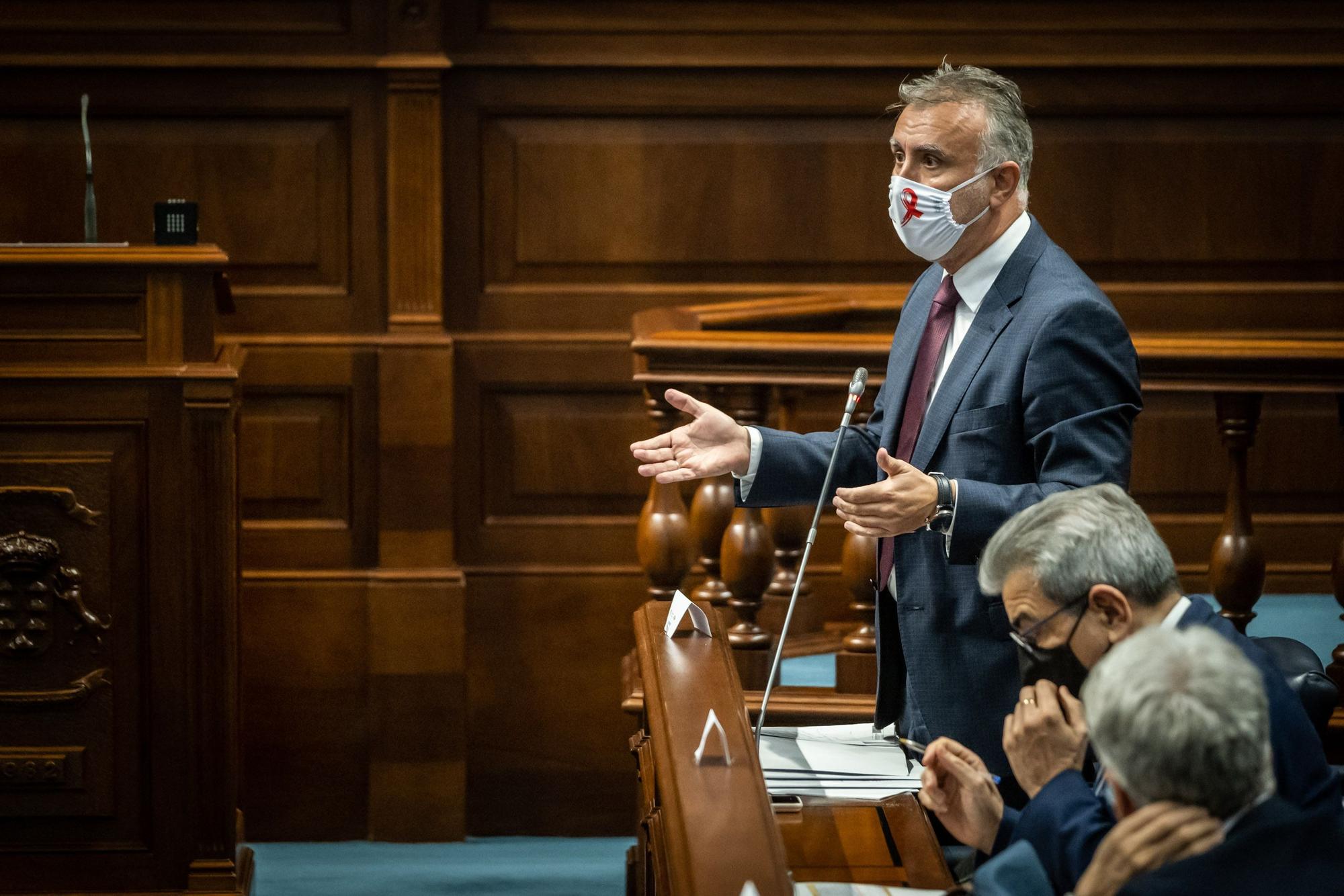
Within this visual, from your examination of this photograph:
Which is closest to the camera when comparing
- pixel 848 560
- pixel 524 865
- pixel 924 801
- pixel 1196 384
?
pixel 924 801

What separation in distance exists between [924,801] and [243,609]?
3.09m

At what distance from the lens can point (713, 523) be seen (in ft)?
11.4

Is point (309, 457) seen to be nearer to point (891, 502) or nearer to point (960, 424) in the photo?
point (960, 424)

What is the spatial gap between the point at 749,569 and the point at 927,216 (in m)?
1.09

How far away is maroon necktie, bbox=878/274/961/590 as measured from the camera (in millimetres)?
2496

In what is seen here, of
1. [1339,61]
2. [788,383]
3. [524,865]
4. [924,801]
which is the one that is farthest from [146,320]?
[1339,61]

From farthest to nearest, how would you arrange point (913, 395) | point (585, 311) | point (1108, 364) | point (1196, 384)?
point (585, 311) → point (1196, 384) → point (913, 395) → point (1108, 364)

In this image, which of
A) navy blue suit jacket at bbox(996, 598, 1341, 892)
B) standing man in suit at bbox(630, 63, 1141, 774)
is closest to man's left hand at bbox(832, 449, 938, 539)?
standing man in suit at bbox(630, 63, 1141, 774)

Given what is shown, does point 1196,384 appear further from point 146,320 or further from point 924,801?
point 146,320

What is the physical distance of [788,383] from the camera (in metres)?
3.36

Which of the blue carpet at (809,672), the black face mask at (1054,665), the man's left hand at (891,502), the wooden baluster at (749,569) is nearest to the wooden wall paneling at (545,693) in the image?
the blue carpet at (809,672)

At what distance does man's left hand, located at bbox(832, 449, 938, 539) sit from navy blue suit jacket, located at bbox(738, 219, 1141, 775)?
0.07m

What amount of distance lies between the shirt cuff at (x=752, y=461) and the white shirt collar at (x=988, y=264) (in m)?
0.40

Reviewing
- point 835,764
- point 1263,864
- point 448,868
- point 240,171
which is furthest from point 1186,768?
point 240,171
